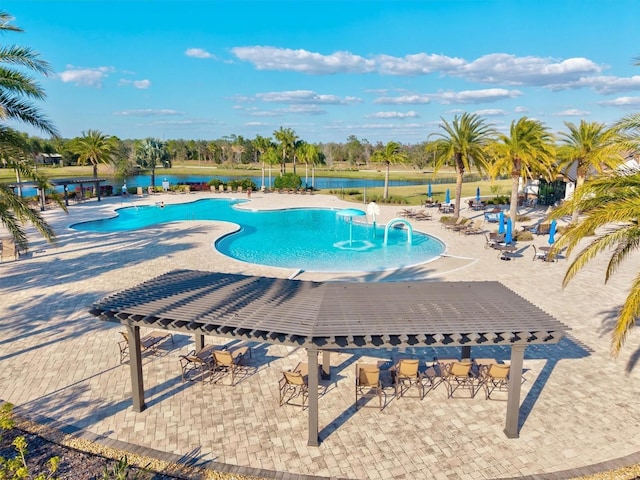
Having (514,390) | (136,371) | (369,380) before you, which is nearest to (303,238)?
(369,380)

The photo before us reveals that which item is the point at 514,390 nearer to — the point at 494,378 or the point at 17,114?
the point at 494,378

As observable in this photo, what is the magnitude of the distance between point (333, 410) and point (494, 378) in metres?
3.62

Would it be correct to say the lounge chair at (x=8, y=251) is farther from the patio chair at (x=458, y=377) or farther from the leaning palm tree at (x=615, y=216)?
the leaning palm tree at (x=615, y=216)

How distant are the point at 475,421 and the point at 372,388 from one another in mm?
2189

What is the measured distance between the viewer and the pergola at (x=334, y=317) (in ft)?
24.6

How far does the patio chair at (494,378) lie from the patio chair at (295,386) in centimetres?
395

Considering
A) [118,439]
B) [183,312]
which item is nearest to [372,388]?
[183,312]

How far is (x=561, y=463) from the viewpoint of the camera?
24.0ft

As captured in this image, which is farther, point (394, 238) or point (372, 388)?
point (394, 238)

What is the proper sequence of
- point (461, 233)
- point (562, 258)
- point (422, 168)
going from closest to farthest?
point (562, 258) < point (461, 233) < point (422, 168)

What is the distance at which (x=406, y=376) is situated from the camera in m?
9.40

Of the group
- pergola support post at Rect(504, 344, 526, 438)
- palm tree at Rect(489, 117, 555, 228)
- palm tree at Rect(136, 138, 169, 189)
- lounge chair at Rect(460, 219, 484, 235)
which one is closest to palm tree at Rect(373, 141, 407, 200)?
lounge chair at Rect(460, 219, 484, 235)

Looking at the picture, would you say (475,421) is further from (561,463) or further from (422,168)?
(422,168)

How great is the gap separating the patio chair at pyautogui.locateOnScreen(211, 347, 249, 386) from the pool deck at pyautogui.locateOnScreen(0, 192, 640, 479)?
0.35 meters
